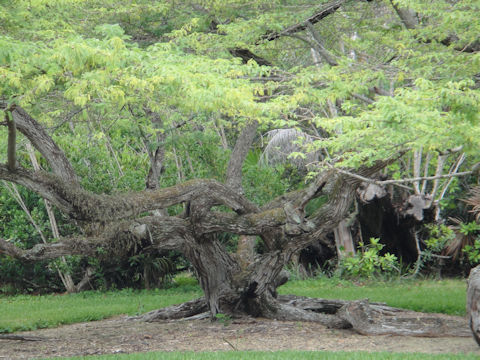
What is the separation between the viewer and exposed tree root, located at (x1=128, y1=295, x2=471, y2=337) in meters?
8.54

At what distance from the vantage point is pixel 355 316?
29.1 ft

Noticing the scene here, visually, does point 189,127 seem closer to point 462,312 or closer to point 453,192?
point 453,192

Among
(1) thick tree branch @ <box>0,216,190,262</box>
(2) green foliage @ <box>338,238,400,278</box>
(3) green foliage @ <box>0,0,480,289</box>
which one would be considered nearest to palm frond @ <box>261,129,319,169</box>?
(3) green foliage @ <box>0,0,480,289</box>

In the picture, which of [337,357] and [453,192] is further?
[453,192]

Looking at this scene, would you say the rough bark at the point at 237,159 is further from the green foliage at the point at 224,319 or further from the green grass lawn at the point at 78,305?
the green foliage at the point at 224,319

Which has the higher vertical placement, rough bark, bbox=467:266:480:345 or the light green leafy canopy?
the light green leafy canopy

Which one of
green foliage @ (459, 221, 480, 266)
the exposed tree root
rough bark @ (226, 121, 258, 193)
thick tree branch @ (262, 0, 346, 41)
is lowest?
the exposed tree root

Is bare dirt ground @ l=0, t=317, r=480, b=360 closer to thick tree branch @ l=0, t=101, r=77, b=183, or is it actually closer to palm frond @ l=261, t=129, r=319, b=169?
thick tree branch @ l=0, t=101, r=77, b=183

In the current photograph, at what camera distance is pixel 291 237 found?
9320 mm

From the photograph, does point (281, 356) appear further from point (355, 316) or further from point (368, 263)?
point (368, 263)

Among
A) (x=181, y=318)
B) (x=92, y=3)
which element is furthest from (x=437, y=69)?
(x=92, y=3)

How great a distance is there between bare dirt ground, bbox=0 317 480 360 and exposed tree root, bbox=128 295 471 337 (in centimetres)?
13

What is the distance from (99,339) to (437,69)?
6.12 metres

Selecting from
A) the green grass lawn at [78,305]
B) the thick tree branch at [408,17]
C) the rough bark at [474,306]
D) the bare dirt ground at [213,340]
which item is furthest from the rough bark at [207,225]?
the thick tree branch at [408,17]
